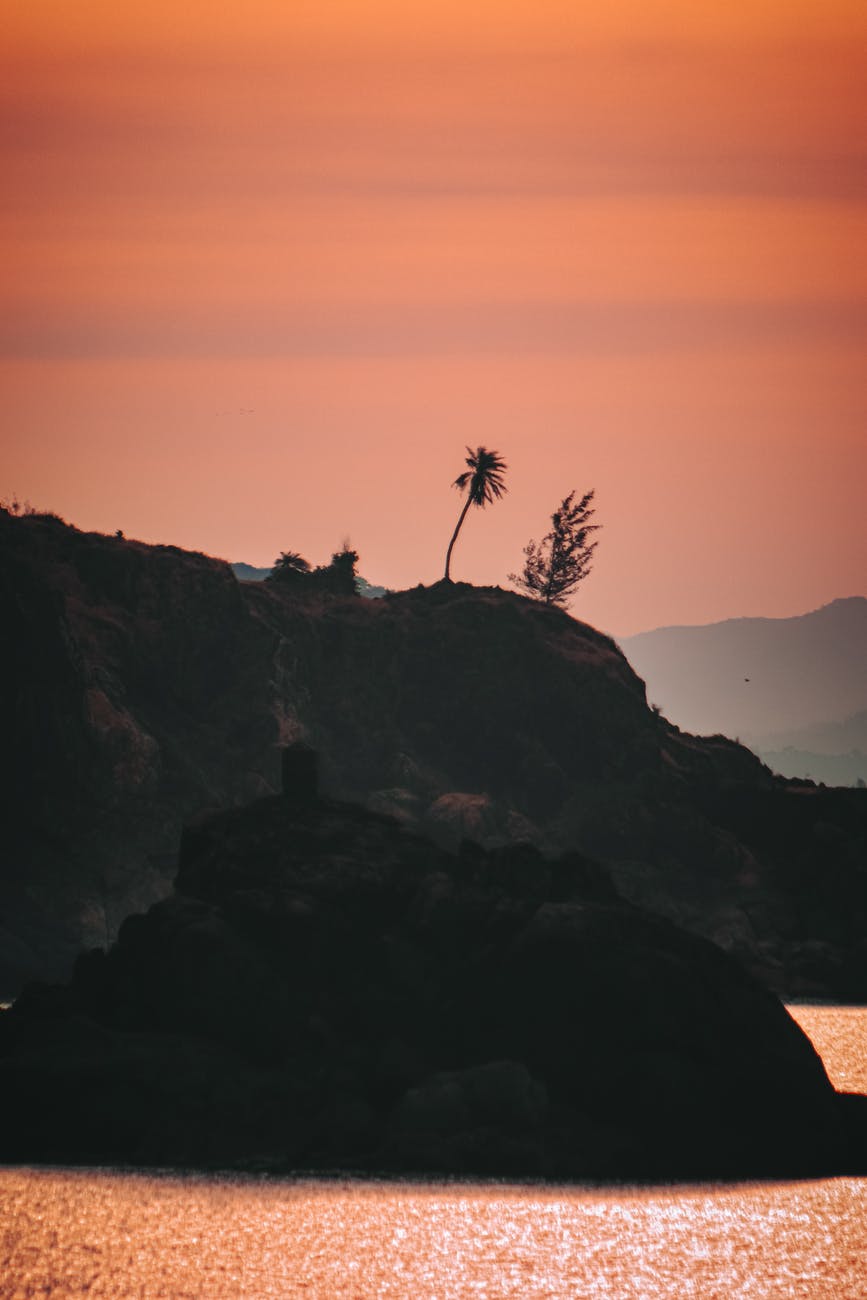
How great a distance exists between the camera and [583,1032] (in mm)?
81562

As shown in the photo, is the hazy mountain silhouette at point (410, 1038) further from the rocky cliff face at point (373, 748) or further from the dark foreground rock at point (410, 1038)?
the rocky cliff face at point (373, 748)

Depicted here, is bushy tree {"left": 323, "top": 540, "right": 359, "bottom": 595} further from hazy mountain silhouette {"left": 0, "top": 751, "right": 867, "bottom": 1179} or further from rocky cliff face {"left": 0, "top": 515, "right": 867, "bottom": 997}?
hazy mountain silhouette {"left": 0, "top": 751, "right": 867, "bottom": 1179}

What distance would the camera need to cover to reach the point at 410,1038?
84.0 meters

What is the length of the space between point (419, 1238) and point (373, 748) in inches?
3603

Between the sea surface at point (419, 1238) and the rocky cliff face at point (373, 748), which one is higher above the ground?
the rocky cliff face at point (373, 748)

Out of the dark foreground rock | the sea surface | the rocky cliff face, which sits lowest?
the sea surface

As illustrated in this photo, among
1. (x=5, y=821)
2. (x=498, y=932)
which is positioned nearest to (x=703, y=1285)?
(x=498, y=932)

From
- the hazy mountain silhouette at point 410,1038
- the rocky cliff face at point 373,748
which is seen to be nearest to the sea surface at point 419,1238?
the hazy mountain silhouette at point 410,1038

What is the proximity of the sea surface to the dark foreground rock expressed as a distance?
46.8 inches

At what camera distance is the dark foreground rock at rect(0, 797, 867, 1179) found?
76812 mm

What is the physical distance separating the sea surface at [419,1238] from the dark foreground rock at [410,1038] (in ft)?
3.90

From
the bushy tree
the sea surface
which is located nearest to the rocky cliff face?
the bushy tree

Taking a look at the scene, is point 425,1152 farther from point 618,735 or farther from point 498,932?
point 618,735

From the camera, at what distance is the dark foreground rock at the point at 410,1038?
7681 cm
